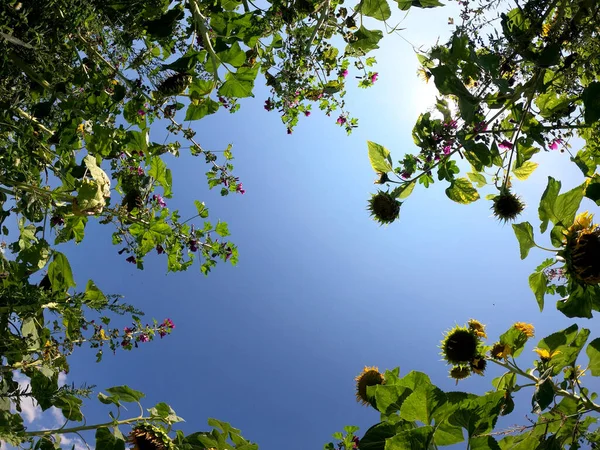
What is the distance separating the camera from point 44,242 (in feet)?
6.31

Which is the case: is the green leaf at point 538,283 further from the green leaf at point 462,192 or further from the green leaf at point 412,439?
the green leaf at point 412,439

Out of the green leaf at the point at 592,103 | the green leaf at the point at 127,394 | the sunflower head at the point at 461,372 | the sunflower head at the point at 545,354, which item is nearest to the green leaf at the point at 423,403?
the sunflower head at the point at 545,354

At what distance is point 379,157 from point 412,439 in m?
1.51

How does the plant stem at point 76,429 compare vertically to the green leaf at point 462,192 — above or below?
below

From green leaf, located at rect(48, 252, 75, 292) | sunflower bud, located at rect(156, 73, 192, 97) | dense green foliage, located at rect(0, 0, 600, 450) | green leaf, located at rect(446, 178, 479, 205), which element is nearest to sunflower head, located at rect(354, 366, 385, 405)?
dense green foliage, located at rect(0, 0, 600, 450)

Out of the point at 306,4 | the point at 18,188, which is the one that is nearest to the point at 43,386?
the point at 18,188

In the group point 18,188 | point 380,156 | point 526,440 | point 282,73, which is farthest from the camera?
point 282,73

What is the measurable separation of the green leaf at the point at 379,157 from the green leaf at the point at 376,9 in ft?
2.13

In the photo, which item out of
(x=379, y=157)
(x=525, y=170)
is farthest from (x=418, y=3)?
(x=525, y=170)

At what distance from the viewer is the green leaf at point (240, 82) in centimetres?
188

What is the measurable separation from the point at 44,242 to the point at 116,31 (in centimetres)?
105

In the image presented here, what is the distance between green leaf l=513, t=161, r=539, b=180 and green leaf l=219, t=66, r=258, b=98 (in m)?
1.52

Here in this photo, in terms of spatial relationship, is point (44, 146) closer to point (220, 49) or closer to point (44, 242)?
point (44, 242)

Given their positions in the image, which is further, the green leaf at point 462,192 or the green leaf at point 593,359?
the green leaf at point 462,192
